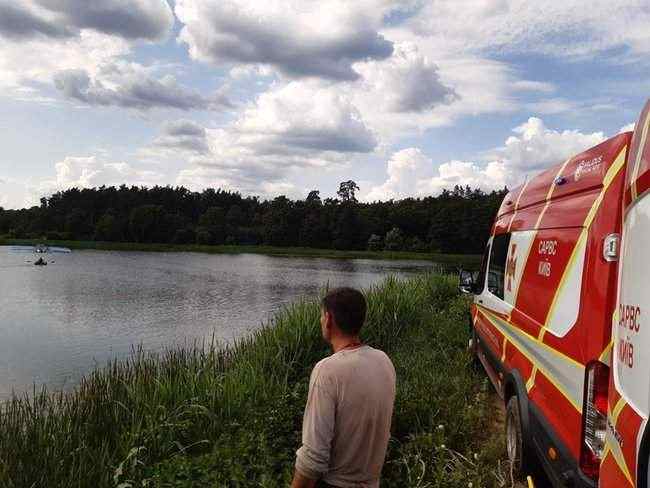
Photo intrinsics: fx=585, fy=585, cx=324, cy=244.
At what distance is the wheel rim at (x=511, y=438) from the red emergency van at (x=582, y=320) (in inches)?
0.4

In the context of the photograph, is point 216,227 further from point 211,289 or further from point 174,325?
point 174,325

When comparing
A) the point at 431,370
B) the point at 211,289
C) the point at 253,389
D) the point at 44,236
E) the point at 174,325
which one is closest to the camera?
the point at 253,389

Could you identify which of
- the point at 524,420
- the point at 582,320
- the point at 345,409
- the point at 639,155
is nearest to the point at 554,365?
the point at 582,320

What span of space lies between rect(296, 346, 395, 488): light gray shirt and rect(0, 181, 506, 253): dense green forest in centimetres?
9818

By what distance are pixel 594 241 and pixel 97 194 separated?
472 feet

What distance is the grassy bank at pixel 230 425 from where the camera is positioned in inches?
195

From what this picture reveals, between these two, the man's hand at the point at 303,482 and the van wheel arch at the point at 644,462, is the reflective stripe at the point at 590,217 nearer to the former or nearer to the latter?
the van wheel arch at the point at 644,462

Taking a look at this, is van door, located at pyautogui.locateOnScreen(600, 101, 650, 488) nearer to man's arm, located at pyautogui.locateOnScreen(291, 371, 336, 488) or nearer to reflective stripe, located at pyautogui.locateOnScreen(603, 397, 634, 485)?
reflective stripe, located at pyautogui.locateOnScreen(603, 397, 634, 485)

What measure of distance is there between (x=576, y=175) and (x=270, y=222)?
11518cm

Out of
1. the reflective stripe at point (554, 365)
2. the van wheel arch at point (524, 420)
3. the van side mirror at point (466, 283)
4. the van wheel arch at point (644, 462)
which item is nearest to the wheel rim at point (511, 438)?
the van wheel arch at point (524, 420)

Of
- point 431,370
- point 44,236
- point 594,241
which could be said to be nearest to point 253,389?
point 431,370

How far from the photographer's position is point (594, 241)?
137 inches

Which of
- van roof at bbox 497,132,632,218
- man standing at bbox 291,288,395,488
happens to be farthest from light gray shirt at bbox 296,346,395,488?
van roof at bbox 497,132,632,218

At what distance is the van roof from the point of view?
3592 mm
